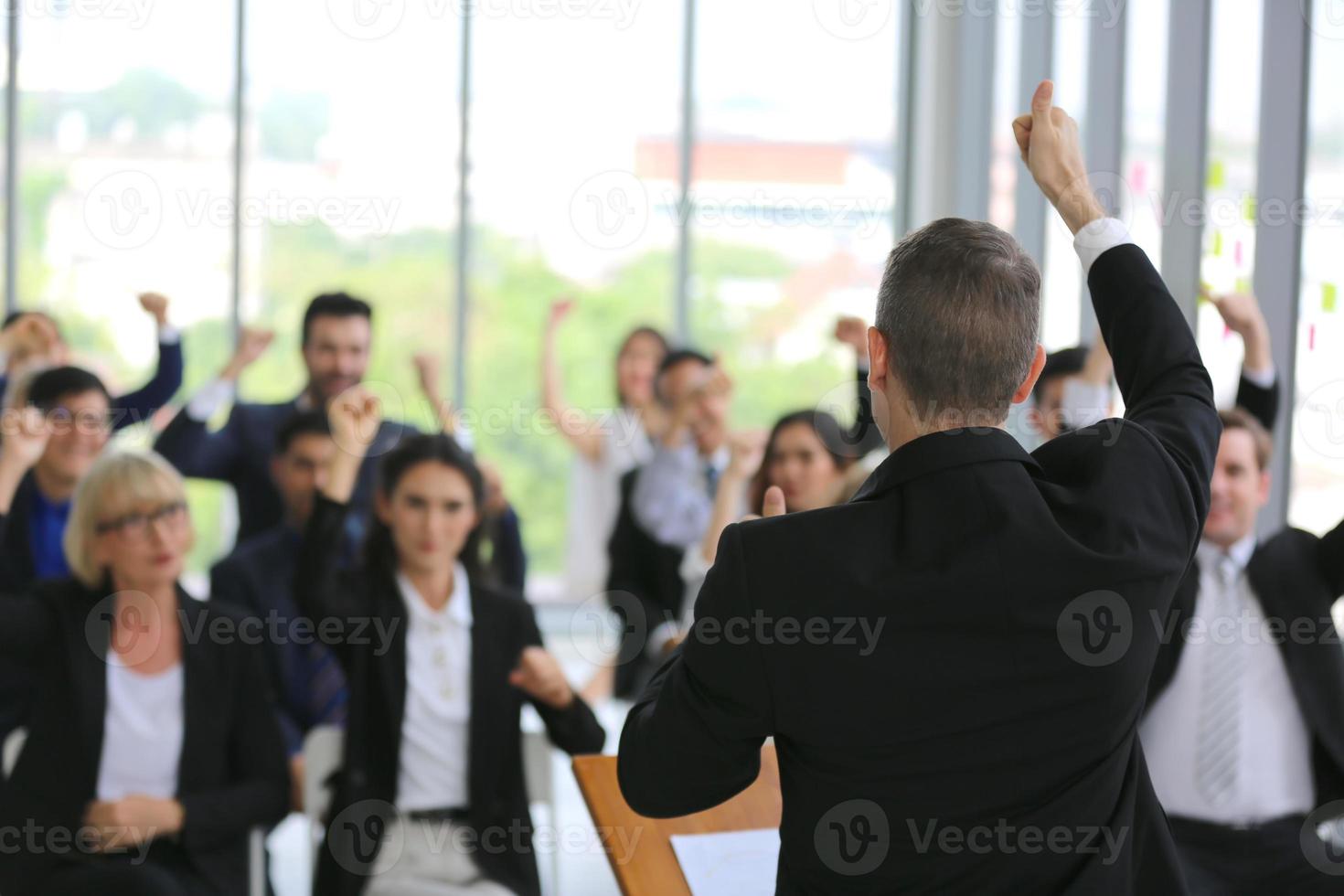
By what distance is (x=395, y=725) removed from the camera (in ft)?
9.83

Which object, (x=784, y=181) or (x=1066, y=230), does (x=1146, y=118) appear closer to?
(x=1066, y=230)

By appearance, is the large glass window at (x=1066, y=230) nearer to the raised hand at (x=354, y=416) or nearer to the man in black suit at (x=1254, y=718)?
the man in black suit at (x=1254, y=718)

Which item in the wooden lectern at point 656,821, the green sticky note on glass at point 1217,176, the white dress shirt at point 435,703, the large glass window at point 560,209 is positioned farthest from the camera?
the large glass window at point 560,209

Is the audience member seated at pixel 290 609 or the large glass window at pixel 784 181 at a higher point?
the large glass window at pixel 784 181

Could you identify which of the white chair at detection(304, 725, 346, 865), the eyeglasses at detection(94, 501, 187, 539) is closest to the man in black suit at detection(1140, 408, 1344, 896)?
the white chair at detection(304, 725, 346, 865)

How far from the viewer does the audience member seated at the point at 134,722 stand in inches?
109

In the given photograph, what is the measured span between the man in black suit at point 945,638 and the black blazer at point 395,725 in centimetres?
167

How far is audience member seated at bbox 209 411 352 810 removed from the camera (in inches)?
146

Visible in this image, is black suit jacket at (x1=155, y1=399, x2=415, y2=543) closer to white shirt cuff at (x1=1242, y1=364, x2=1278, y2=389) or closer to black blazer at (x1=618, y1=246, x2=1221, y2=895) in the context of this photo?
white shirt cuff at (x1=1242, y1=364, x2=1278, y2=389)

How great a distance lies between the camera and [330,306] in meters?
4.48

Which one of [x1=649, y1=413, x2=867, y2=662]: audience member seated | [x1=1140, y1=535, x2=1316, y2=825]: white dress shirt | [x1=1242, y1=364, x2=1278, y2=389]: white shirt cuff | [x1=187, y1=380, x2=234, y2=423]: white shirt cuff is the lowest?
A: [x1=1140, y1=535, x2=1316, y2=825]: white dress shirt

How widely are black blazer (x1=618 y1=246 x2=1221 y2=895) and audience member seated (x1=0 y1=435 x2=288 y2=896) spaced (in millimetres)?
1786

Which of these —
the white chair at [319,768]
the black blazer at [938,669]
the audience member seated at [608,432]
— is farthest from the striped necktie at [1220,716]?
the audience member seated at [608,432]

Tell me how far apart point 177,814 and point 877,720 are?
6.52ft
